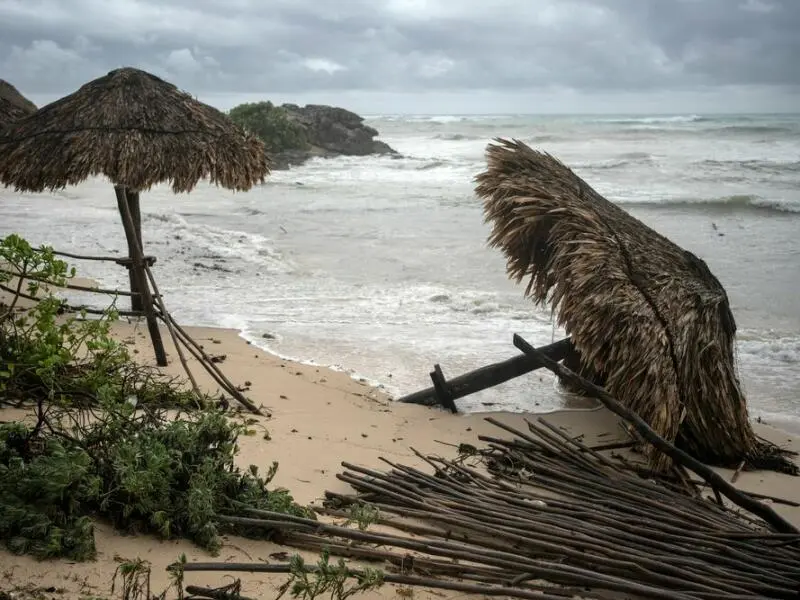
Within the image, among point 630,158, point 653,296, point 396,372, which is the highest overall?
point 630,158

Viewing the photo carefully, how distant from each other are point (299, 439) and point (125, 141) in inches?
134

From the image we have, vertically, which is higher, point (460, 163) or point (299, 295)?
point (460, 163)

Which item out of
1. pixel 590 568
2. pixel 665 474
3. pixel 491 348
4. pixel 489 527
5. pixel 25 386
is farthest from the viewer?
pixel 491 348

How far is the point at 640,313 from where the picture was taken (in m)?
4.77

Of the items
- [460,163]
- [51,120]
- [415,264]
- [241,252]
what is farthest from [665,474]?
[460,163]

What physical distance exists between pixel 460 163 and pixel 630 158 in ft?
22.8

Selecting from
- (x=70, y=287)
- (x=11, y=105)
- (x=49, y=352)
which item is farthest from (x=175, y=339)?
(x=11, y=105)

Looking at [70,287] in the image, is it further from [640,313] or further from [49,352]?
[640,313]

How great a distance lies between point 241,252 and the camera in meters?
12.2

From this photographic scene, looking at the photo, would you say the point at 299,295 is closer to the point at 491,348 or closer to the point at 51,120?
the point at 491,348

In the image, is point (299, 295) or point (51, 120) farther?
point (299, 295)

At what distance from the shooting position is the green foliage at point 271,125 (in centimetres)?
2436

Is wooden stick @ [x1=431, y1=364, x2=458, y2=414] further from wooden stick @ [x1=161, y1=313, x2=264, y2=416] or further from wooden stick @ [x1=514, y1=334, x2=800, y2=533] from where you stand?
wooden stick @ [x1=514, y1=334, x2=800, y2=533]

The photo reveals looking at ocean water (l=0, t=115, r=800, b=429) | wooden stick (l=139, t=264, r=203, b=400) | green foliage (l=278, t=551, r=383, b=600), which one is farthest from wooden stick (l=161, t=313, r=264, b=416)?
green foliage (l=278, t=551, r=383, b=600)
